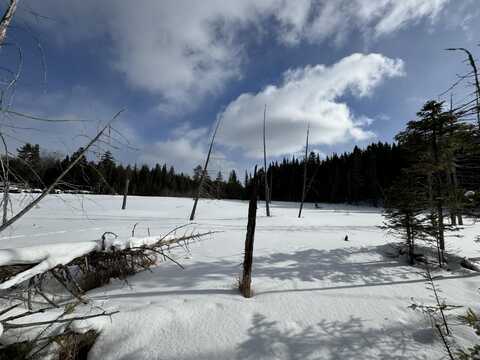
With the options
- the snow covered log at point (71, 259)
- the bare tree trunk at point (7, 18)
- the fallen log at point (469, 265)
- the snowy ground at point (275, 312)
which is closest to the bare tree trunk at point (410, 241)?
the snowy ground at point (275, 312)

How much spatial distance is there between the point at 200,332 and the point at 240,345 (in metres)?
0.55

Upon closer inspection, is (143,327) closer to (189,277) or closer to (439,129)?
(189,277)

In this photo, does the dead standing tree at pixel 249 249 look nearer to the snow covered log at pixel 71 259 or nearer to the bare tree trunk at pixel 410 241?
the snow covered log at pixel 71 259

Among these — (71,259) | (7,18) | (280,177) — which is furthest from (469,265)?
(280,177)

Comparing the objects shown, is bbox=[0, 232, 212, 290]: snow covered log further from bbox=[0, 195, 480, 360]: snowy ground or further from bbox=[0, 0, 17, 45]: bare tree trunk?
bbox=[0, 0, 17, 45]: bare tree trunk

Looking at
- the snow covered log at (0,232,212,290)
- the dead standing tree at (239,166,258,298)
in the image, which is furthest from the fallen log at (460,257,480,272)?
the snow covered log at (0,232,212,290)

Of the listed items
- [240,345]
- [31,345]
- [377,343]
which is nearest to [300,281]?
[377,343]

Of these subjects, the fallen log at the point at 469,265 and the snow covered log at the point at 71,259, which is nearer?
the snow covered log at the point at 71,259

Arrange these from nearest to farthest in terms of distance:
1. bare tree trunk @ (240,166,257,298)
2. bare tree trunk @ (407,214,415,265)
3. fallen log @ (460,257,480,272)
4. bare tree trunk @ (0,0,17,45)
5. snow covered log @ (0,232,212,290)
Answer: bare tree trunk @ (0,0,17,45) → snow covered log @ (0,232,212,290) → bare tree trunk @ (240,166,257,298) → fallen log @ (460,257,480,272) → bare tree trunk @ (407,214,415,265)

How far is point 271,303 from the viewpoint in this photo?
3529 millimetres

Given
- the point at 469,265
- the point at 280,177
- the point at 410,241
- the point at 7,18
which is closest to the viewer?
the point at 7,18

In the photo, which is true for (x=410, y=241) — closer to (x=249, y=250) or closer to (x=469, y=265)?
(x=469, y=265)


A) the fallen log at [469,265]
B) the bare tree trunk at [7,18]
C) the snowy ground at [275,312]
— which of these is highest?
the bare tree trunk at [7,18]

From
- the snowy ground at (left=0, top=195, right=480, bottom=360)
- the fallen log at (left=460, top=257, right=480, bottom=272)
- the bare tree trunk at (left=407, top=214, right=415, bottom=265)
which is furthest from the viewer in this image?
the bare tree trunk at (left=407, top=214, right=415, bottom=265)
